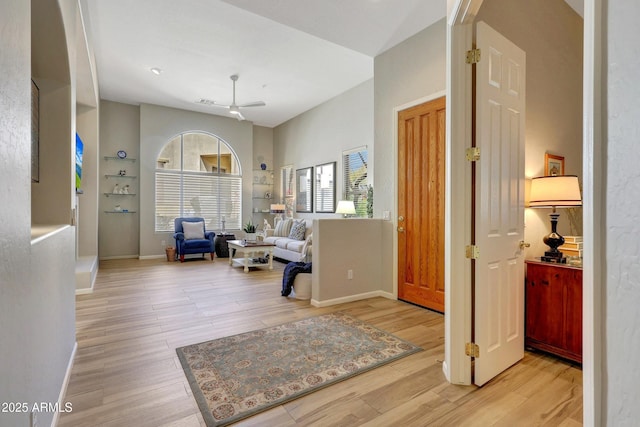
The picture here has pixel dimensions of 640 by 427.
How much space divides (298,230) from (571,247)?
4776mm

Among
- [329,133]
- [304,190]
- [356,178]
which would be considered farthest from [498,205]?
[304,190]

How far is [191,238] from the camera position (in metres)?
7.12

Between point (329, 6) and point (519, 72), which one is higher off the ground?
point (329, 6)

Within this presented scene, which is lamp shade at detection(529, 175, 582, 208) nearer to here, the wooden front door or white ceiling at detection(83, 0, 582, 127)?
the wooden front door

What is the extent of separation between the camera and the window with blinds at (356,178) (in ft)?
19.7

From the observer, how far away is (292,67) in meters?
5.36

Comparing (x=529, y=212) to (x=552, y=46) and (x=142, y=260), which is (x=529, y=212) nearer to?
(x=552, y=46)

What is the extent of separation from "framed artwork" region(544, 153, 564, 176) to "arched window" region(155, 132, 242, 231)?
23.1 feet

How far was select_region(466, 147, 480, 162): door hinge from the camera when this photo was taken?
2.11 m

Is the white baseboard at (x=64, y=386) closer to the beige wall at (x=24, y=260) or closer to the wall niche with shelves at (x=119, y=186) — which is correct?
the beige wall at (x=24, y=260)

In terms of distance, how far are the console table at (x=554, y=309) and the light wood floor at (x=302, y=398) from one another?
14 cm

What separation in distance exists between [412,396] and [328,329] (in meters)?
1.17

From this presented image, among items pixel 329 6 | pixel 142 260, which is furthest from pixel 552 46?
pixel 142 260
